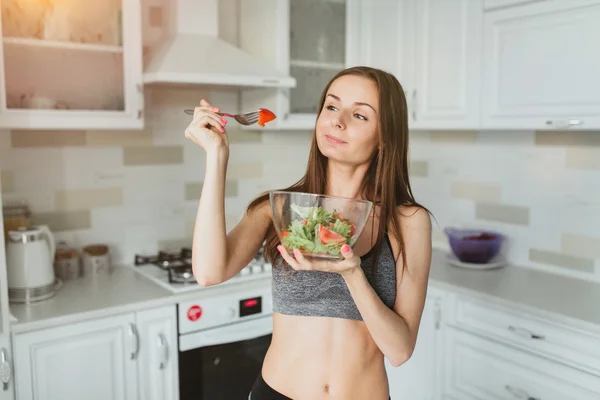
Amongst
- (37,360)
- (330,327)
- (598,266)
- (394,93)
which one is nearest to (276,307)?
(330,327)

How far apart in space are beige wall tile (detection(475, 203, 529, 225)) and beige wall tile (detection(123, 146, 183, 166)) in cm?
142

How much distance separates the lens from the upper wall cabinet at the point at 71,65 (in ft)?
6.77

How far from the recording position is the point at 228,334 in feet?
7.80

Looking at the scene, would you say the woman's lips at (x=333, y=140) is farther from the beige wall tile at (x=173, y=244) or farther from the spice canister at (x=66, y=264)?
the beige wall tile at (x=173, y=244)

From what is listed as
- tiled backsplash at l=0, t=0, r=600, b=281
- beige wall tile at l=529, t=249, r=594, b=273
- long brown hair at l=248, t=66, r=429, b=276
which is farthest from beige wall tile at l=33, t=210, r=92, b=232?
beige wall tile at l=529, t=249, r=594, b=273

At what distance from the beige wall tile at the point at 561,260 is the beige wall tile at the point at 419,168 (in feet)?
2.29

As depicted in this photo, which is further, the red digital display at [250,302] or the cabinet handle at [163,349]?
the red digital display at [250,302]

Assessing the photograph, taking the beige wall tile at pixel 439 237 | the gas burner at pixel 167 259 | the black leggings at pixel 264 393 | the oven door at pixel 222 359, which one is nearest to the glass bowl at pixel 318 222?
the black leggings at pixel 264 393

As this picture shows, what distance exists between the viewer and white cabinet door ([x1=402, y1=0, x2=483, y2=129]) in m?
2.40

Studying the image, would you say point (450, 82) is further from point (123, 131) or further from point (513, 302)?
point (123, 131)

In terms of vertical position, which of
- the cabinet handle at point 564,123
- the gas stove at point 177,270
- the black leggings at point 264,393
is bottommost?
the black leggings at point 264,393

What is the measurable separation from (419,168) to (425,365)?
1.07 metres

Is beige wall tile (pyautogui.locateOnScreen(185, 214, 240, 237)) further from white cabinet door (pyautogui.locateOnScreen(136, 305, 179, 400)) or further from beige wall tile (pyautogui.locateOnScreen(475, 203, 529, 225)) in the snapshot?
beige wall tile (pyautogui.locateOnScreen(475, 203, 529, 225))

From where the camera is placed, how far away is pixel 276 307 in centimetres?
145
